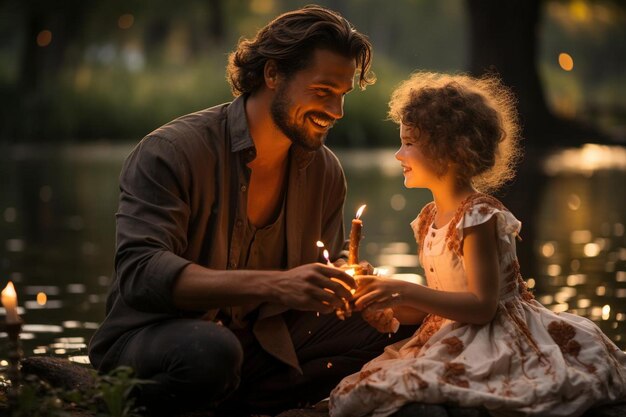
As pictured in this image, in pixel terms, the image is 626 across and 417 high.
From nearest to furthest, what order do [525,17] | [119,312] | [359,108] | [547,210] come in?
[119,312]
[547,210]
[525,17]
[359,108]

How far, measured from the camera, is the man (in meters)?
4.04

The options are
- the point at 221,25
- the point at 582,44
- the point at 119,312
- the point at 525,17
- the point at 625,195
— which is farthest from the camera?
the point at 582,44

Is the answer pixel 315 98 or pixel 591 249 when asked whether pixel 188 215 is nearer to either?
pixel 315 98

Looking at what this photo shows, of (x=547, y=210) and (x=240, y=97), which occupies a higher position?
(x=240, y=97)

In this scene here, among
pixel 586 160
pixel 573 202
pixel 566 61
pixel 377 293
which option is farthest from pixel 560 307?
pixel 566 61

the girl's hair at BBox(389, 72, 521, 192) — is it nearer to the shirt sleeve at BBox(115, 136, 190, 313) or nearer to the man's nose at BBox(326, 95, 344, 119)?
the man's nose at BBox(326, 95, 344, 119)

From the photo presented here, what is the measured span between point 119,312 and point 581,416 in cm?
148

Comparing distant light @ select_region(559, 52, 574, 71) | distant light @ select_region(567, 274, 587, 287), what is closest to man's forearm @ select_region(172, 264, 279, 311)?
distant light @ select_region(567, 274, 587, 287)

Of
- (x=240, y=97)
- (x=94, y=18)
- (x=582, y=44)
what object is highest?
(x=240, y=97)

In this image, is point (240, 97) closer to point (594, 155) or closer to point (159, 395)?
point (159, 395)

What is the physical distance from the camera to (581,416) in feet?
13.2

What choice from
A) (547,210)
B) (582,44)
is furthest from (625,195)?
(582,44)

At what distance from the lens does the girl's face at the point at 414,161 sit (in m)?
4.32

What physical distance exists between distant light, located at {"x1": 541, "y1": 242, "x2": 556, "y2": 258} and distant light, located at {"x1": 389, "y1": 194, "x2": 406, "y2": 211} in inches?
137
